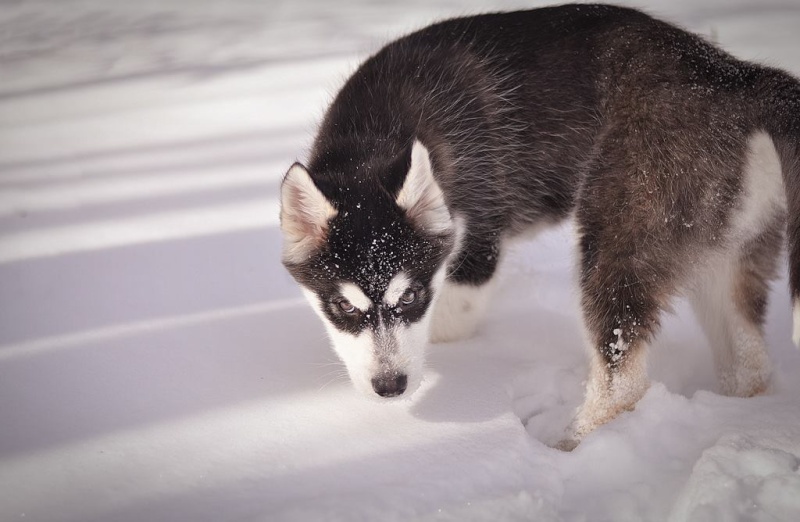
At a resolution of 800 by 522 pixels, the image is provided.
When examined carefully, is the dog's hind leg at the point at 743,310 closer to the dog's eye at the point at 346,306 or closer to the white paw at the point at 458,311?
the white paw at the point at 458,311

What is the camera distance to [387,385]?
2744 millimetres

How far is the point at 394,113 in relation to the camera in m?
3.48

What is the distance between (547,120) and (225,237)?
2.07m

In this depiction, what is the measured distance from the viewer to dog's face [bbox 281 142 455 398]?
2746mm

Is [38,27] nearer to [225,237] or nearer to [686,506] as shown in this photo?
[225,237]

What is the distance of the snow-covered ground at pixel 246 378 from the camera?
8.20ft

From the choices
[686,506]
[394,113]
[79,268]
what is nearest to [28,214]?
[79,268]

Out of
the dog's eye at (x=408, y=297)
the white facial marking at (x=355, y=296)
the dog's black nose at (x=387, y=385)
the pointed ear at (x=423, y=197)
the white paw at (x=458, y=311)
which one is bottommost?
the white paw at (x=458, y=311)

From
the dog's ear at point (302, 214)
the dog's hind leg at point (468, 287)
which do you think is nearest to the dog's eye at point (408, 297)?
the dog's ear at point (302, 214)

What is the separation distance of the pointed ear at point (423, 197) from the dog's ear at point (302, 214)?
0.32 metres

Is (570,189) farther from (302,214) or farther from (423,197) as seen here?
(302,214)

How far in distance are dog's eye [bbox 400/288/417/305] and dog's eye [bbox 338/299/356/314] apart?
21cm

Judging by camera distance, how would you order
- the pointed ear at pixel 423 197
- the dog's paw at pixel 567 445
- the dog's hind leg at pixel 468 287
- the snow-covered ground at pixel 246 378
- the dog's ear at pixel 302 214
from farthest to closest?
the dog's hind leg at pixel 468 287 < the dog's paw at pixel 567 445 < the pointed ear at pixel 423 197 < the dog's ear at pixel 302 214 < the snow-covered ground at pixel 246 378

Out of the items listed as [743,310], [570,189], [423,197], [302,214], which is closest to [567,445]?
[743,310]
